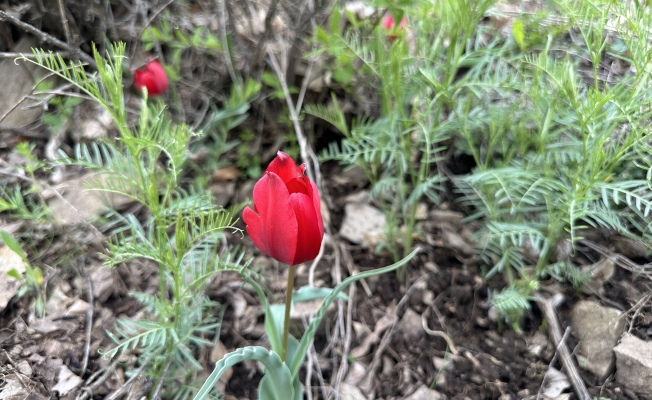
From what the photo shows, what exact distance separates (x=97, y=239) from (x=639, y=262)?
1645 mm

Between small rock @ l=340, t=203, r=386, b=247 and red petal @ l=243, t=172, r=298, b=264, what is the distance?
773 mm

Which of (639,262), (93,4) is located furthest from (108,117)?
(639,262)

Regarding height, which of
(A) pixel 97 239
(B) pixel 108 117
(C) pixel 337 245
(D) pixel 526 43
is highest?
(D) pixel 526 43

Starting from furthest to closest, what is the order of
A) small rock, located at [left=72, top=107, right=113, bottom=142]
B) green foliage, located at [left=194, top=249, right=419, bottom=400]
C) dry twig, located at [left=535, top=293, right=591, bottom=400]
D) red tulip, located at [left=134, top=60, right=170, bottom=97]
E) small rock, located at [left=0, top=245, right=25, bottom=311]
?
small rock, located at [left=72, top=107, right=113, bottom=142], red tulip, located at [left=134, top=60, right=170, bottom=97], small rock, located at [left=0, top=245, right=25, bottom=311], dry twig, located at [left=535, top=293, right=591, bottom=400], green foliage, located at [left=194, top=249, right=419, bottom=400]

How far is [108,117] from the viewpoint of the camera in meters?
1.94

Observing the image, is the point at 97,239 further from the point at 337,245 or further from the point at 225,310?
the point at 337,245

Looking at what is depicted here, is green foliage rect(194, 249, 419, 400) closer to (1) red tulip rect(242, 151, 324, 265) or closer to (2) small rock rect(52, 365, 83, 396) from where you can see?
(1) red tulip rect(242, 151, 324, 265)

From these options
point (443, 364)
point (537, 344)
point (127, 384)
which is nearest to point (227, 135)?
point (127, 384)

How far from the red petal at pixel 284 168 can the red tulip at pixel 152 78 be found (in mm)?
845

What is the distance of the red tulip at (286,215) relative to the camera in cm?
89

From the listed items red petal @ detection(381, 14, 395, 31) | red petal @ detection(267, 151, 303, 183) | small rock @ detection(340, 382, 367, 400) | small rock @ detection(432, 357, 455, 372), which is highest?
red petal @ detection(381, 14, 395, 31)

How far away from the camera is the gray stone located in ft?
4.10

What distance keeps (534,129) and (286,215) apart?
3.29ft

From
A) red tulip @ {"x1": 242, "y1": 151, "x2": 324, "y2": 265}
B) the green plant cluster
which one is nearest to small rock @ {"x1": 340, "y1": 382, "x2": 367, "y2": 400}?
the green plant cluster
